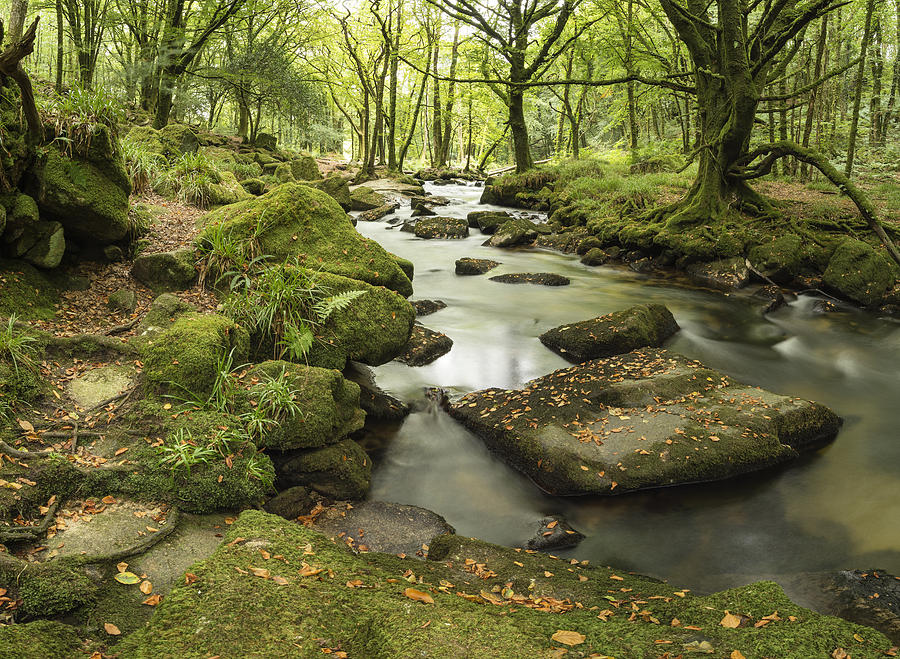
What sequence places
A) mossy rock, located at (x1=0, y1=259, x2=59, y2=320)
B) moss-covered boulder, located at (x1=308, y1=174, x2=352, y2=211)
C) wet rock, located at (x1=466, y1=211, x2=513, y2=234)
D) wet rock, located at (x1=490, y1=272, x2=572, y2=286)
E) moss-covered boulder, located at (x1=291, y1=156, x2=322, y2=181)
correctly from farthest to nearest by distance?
moss-covered boulder, located at (x1=291, y1=156, x2=322, y2=181), moss-covered boulder, located at (x1=308, y1=174, x2=352, y2=211), wet rock, located at (x1=466, y1=211, x2=513, y2=234), wet rock, located at (x1=490, y1=272, x2=572, y2=286), mossy rock, located at (x1=0, y1=259, x2=59, y2=320)

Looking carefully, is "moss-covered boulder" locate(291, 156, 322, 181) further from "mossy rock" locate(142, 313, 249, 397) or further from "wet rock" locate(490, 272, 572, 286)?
"mossy rock" locate(142, 313, 249, 397)

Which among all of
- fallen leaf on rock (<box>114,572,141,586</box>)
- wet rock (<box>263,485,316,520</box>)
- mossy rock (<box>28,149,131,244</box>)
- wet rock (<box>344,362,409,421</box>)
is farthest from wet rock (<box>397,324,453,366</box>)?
fallen leaf on rock (<box>114,572,141,586</box>)

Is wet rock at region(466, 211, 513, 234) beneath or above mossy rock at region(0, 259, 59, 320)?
above

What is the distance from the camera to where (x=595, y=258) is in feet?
44.0

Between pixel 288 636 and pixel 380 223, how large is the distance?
16.3 meters

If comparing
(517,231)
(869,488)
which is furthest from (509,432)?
(517,231)

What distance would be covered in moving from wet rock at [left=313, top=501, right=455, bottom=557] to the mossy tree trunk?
10.3 metres

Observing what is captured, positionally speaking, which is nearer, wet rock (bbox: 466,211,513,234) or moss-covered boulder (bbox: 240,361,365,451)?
moss-covered boulder (bbox: 240,361,365,451)

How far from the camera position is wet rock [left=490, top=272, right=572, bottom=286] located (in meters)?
11.5

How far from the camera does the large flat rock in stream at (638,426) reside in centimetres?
489

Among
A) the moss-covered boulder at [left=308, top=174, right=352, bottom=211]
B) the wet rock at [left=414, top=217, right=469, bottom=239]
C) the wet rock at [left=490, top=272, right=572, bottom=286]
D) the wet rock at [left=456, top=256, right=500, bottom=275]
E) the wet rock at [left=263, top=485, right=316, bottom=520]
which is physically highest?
the moss-covered boulder at [left=308, top=174, right=352, bottom=211]

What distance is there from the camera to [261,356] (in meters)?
5.54

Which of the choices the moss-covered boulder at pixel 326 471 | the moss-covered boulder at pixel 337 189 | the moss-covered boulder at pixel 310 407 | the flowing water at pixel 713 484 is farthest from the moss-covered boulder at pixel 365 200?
the moss-covered boulder at pixel 326 471

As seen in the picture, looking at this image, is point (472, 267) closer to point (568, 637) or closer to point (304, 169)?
point (568, 637)
